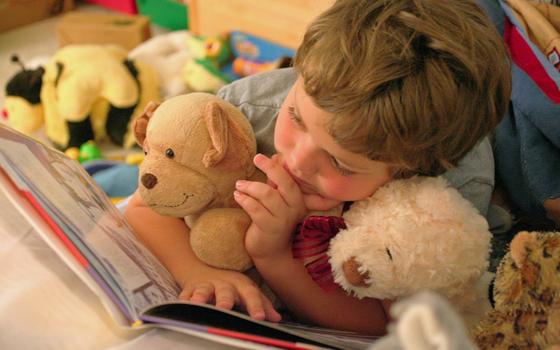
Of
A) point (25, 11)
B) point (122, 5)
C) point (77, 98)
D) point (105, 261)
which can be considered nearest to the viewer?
point (105, 261)

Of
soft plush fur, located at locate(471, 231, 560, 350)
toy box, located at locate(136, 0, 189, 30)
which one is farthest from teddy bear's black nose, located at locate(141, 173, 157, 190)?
toy box, located at locate(136, 0, 189, 30)

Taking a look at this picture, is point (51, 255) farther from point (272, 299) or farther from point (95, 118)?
point (95, 118)

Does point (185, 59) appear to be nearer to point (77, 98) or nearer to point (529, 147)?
point (77, 98)

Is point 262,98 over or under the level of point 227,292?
over

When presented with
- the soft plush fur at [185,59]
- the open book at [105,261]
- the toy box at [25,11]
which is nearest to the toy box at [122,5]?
the toy box at [25,11]

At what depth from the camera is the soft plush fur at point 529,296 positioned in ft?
1.22

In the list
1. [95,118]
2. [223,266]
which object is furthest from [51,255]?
[95,118]

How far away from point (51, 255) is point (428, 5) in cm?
48

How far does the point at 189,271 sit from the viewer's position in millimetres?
576

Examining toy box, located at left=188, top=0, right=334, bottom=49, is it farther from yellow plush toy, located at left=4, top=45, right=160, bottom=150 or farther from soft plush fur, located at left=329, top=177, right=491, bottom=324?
soft plush fur, located at left=329, top=177, right=491, bottom=324

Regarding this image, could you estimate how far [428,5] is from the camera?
445mm

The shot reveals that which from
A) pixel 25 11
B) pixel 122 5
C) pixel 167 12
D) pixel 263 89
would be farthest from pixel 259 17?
pixel 25 11

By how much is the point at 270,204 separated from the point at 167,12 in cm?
201

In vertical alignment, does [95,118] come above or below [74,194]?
below
